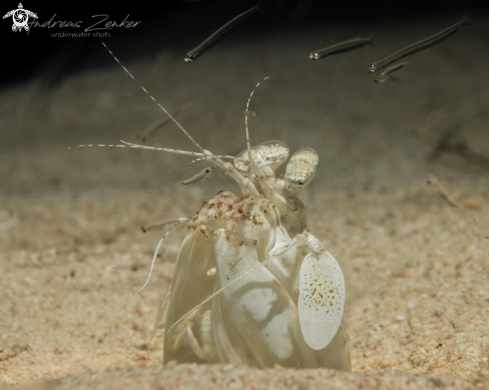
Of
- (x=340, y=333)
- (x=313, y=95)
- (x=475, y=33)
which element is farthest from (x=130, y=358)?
(x=475, y=33)

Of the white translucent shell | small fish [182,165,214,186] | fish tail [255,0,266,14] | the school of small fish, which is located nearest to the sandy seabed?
small fish [182,165,214,186]

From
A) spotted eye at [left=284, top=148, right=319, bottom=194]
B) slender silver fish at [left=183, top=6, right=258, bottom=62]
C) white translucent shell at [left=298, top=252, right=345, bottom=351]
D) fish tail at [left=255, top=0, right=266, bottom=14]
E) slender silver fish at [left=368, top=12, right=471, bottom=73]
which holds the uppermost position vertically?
fish tail at [left=255, top=0, right=266, bottom=14]

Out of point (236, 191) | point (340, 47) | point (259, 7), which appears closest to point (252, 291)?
point (236, 191)

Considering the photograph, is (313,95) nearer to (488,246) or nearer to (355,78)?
(355,78)

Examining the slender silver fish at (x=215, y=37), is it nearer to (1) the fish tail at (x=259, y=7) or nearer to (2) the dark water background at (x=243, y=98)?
(1) the fish tail at (x=259, y=7)

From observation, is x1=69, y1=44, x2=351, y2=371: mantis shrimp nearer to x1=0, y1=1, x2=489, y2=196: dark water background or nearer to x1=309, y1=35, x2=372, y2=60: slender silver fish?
x1=309, y1=35, x2=372, y2=60: slender silver fish

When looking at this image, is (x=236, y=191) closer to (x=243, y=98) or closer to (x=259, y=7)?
(x=259, y=7)
